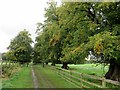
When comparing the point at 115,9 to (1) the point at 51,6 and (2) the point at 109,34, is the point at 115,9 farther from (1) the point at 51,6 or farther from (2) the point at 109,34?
(1) the point at 51,6

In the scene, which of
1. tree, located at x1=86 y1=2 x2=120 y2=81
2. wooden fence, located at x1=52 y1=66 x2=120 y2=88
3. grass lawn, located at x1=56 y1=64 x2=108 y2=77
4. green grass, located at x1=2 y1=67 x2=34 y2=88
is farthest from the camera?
grass lawn, located at x1=56 y1=64 x2=108 y2=77

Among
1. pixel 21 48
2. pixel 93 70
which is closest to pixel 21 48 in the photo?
pixel 21 48

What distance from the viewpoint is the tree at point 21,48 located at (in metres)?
94.3

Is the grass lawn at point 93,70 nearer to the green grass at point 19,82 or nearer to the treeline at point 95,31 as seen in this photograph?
the treeline at point 95,31

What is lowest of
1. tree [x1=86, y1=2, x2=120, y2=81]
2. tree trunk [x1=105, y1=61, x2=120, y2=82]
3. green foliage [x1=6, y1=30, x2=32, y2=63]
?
tree trunk [x1=105, y1=61, x2=120, y2=82]

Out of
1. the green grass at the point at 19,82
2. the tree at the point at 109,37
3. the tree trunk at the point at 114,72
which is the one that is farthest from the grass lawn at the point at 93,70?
the green grass at the point at 19,82

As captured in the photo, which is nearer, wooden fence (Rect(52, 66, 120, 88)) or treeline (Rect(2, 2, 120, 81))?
wooden fence (Rect(52, 66, 120, 88))

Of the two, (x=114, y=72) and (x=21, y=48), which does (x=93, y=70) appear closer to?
(x=114, y=72)

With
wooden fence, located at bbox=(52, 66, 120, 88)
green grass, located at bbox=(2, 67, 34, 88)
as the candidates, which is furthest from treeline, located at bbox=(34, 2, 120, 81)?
green grass, located at bbox=(2, 67, 34, 88)

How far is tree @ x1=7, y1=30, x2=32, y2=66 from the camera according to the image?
310 feet

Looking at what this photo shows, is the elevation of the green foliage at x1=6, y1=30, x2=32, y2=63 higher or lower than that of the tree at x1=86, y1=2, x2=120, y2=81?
higher

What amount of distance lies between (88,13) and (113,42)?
237 inches

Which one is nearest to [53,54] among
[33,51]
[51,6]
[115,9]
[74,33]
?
[51,6]

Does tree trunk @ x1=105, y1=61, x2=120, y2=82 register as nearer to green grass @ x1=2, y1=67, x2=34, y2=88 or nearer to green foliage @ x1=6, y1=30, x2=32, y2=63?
green grass @ x1=2, y1=67, x2=34, y2=88
